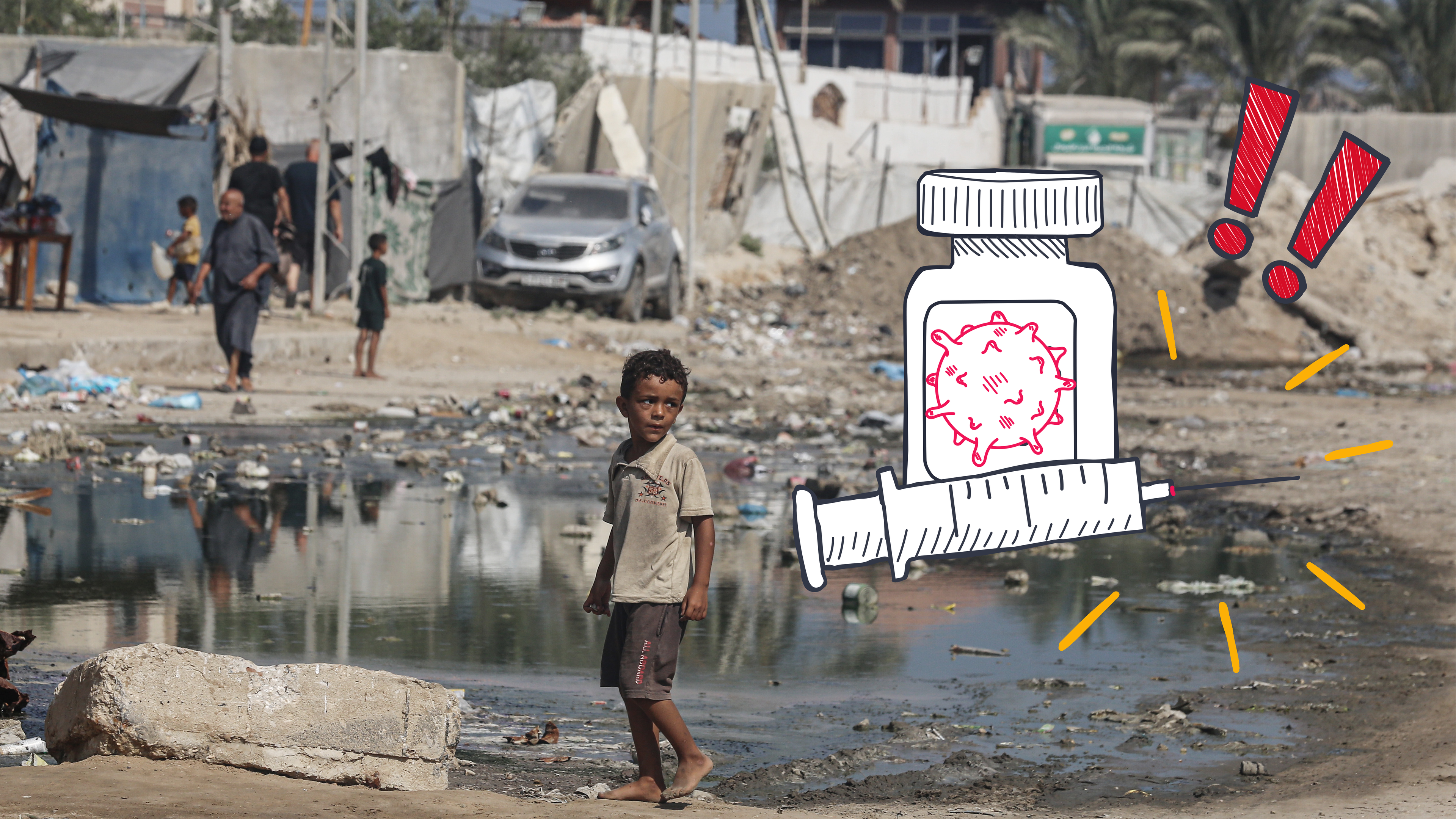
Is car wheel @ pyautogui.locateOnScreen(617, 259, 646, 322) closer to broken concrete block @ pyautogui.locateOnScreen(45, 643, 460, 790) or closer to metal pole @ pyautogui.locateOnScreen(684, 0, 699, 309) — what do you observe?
metal pole @ pyautogui.locateOnScreen(684, 0, 699, 309)

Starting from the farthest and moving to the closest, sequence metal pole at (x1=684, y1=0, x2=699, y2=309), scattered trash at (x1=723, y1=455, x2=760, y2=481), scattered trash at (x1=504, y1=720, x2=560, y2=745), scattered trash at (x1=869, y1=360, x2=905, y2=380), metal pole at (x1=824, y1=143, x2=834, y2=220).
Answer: metal pole at (x1=824, y1=143, x2=834, y2=220)
metal pole at (x1=684, y1=0, x2=699, y2=309)
scattered trash at (x1=869, y1=360, x2=905, y2=380)
scattered trash at (x1=723, y1=455, x2=760, y2=481)
scattered trash at (x1=504, y1=720, x2=560, y2=745)

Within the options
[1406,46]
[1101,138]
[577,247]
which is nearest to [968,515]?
[577,247]

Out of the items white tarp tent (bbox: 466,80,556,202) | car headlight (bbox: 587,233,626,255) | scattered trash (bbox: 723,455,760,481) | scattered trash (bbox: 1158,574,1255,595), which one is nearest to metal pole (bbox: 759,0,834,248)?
white tarp tent (bbox: 466,80,556,202)

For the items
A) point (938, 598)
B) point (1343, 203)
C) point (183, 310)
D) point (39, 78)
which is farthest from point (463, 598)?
point (39, 78)

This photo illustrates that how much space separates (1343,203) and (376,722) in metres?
2.46

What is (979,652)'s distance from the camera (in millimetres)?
6055

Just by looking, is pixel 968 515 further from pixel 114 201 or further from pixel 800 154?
pixel 800 154

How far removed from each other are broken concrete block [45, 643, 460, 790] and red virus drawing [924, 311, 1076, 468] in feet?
5.44

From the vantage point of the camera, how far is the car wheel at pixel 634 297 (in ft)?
64.4

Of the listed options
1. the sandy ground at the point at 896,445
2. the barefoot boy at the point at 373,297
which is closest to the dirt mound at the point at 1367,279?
the sandy ground at the point at 896,445

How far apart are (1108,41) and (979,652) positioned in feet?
153

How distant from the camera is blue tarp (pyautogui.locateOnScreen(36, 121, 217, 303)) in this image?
17625 millimetres

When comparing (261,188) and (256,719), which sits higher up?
(261,188)

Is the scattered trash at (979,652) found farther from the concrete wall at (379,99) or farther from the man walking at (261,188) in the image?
the concrete wall at (379,99)
